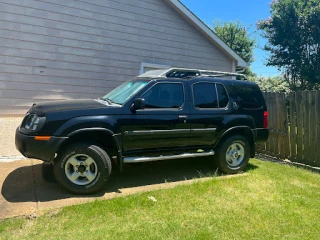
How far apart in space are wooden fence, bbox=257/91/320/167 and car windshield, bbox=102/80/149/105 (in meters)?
3.82

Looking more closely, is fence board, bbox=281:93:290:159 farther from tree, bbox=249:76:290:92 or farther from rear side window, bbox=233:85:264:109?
tree, bbox=249:76:290:92

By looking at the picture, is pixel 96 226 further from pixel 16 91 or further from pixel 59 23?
pixel 59 23

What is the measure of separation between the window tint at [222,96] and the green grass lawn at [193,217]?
1.57m

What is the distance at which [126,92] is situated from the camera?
16.0 ft

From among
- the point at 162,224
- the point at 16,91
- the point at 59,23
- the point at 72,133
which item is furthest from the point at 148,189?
the point at 59,23

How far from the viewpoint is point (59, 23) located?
673 centimetres

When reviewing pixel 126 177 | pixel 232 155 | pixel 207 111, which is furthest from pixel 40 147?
pixel 232 155

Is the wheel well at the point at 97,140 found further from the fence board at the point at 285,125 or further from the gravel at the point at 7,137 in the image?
the fence board at the point at 285,125

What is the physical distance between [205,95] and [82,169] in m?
2.65

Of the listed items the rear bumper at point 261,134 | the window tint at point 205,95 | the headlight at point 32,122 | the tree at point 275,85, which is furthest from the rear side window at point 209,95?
the tree at point 275,85

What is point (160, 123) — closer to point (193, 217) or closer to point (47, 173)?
point (193, 217)

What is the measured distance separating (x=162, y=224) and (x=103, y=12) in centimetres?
613

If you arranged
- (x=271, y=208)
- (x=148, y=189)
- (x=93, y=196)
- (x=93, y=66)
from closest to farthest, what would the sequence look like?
(x=271, y=208)
(x=93, y=196)
(x=148, y=189)
(x=93, y=66)

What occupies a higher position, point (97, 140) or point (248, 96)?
point (248, 96)
